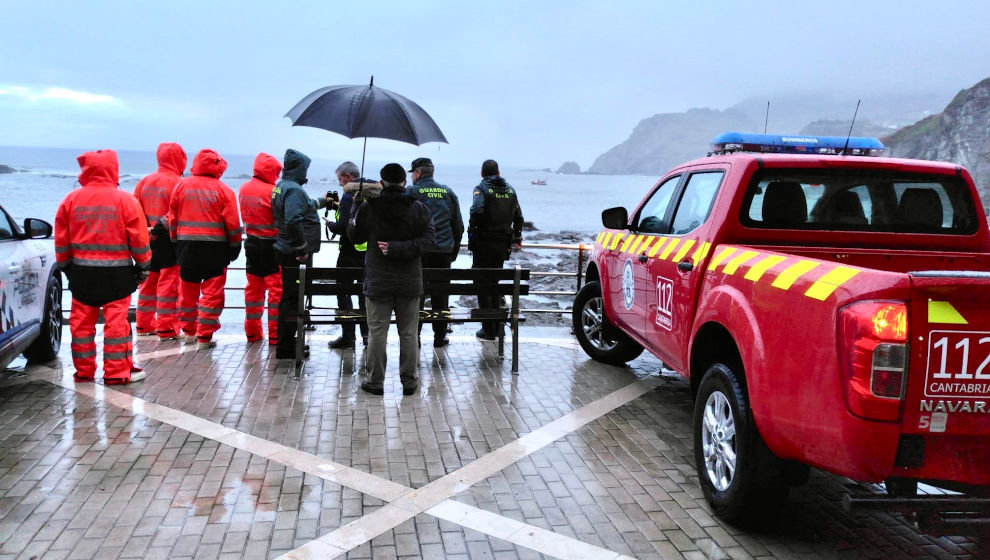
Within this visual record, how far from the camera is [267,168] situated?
7574mm

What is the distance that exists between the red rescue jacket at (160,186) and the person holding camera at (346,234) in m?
1.69

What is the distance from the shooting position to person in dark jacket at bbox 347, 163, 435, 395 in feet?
19.0

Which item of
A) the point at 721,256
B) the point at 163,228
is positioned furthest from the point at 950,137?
the point at 163,228

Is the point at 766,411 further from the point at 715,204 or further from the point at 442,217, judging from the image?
the point at 442,217

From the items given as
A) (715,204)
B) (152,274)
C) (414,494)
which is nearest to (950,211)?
(715,204)

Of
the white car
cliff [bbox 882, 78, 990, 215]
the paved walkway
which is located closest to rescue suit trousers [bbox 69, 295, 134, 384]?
the paved walkway

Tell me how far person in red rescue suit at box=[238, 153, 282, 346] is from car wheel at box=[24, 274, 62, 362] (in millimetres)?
1729

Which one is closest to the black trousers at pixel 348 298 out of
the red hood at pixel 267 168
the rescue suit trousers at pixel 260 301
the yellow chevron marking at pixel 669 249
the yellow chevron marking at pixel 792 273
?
the rescue suit trousers at pixel 260 301

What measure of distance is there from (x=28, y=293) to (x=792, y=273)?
5.96 metres

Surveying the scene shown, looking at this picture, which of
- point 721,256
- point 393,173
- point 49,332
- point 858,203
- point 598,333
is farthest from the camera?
point 598,333

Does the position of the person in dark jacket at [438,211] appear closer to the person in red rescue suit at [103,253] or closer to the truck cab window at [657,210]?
the truck cab window at [657,210]

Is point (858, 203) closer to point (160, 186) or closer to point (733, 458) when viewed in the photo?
point (733, 458)

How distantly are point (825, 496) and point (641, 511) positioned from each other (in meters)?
1.22

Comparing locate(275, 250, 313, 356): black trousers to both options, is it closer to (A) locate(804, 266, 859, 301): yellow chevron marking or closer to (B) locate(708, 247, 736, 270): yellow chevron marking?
(B) locate(708, 247, 736, 270): yellow chevron marking
